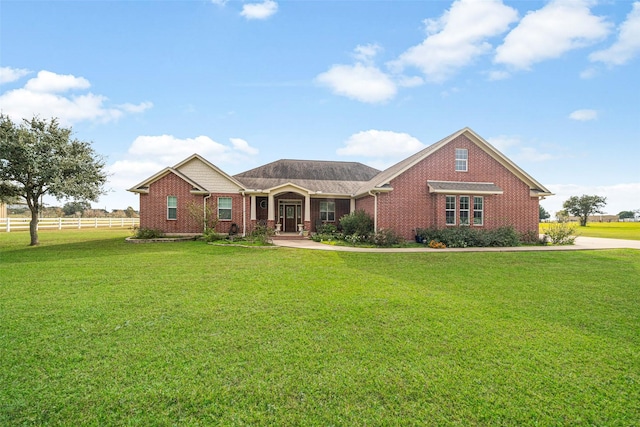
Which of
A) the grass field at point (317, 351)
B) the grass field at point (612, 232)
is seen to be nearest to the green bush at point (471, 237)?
the grass field at point (317, 351)

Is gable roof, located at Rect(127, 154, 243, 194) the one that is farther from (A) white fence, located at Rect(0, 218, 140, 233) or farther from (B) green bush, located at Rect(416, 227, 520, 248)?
Answer: (A) white fence, located at Rect(0, 218, 140, 233)

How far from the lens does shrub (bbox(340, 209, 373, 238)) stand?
1748 cm

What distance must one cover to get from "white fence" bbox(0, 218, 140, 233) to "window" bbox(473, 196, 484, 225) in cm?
3070

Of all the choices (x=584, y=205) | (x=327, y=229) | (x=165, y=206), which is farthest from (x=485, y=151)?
(x=584, y=205)

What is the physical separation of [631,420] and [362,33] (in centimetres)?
1617

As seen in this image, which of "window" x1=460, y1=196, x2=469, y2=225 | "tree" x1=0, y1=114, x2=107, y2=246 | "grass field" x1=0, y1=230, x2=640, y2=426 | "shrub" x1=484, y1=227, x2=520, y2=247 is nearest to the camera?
"grass field" x1=0, y1=230, x2=640, y2=426

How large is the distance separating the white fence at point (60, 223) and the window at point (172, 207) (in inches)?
548

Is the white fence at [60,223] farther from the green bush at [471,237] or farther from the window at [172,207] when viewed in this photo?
the green bush at [471,237]

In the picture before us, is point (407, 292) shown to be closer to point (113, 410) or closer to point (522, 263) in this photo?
point (113, 410)

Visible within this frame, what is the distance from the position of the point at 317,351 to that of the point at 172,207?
61.9 feet

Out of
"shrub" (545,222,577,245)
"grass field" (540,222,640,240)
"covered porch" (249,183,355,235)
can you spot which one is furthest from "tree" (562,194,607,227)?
"covered porch" (249,183,355,235)

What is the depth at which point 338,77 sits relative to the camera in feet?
50.3

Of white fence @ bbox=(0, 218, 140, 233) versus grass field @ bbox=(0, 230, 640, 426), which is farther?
white fence @ bbox=(0, 218, 140, 233)

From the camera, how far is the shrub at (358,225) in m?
17.5
